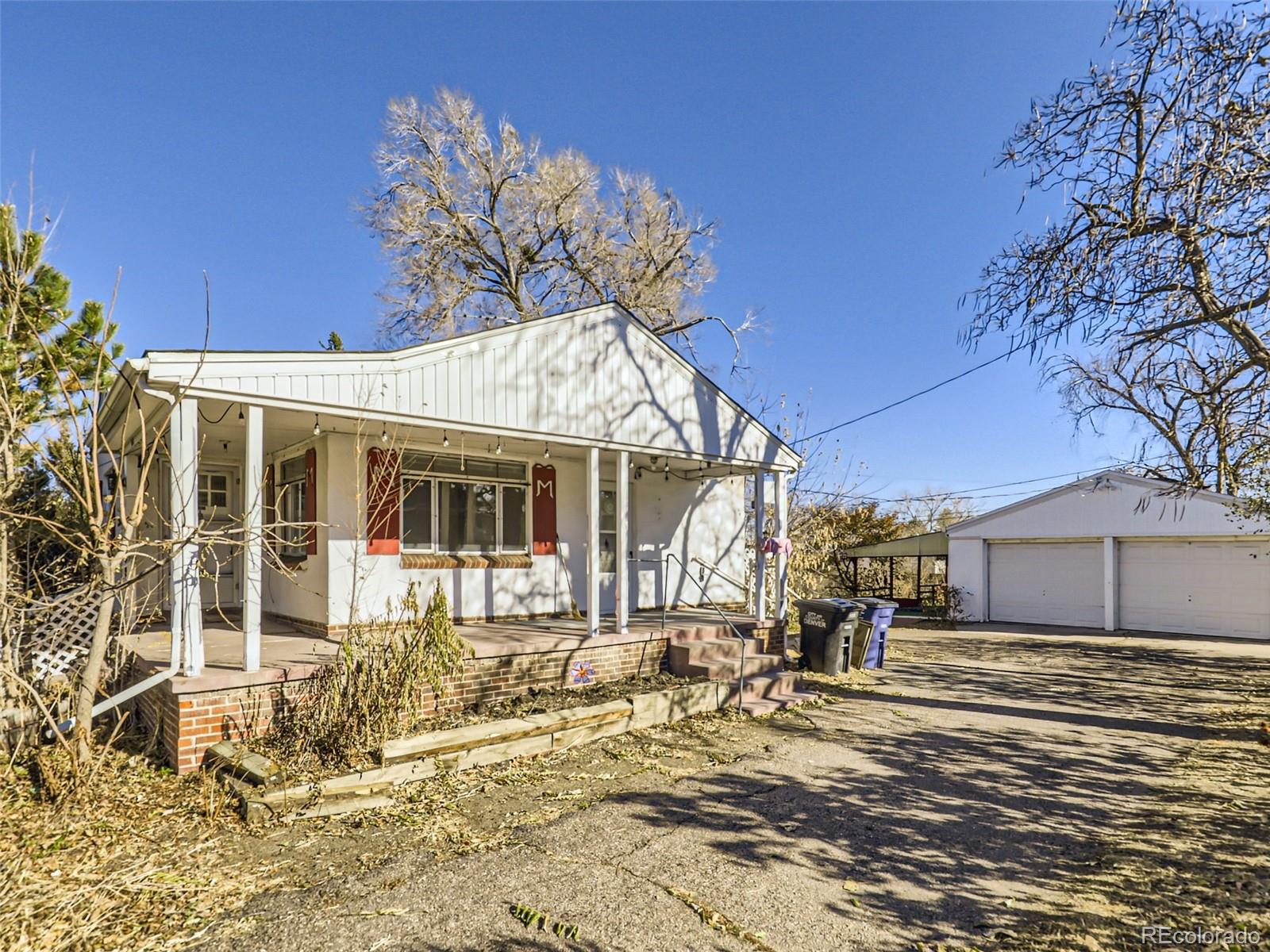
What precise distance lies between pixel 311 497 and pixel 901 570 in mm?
24312

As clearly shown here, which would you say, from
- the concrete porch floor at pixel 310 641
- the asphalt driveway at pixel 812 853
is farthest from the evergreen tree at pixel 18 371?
the asphalt driveway at pixel 812 853

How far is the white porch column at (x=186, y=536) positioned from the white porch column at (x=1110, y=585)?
781 inches

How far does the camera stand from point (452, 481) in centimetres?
941

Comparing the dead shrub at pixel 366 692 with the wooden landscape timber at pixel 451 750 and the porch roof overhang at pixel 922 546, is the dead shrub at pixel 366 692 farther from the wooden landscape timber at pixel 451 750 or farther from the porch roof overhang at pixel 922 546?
the porch roof overhang at pixel 922 546

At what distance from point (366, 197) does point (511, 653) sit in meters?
17.2

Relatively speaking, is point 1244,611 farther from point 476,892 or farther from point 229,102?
point 229,102

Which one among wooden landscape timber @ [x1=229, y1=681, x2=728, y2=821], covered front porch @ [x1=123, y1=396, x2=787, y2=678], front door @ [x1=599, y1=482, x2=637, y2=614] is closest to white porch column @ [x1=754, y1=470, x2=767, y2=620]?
covered front porch @ [x1=123, y1=396, x2=787, y2=678]

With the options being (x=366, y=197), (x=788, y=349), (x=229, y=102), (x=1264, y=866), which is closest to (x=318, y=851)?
(x=1264, y=866)

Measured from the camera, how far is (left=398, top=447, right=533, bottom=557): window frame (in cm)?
892

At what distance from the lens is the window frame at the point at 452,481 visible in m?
8.92

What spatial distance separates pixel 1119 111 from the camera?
601 centimetres

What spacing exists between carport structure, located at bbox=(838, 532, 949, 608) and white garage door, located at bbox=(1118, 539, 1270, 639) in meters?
4.78

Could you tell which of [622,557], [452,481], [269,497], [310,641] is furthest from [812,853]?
[269,497]

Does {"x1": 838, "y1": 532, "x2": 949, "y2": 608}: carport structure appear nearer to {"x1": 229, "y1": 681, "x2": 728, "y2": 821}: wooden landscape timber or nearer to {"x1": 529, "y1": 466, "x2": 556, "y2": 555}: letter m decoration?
{"x1": 529, "y1": 466, "x2": 556, "y2": 555}: letter m decoration
